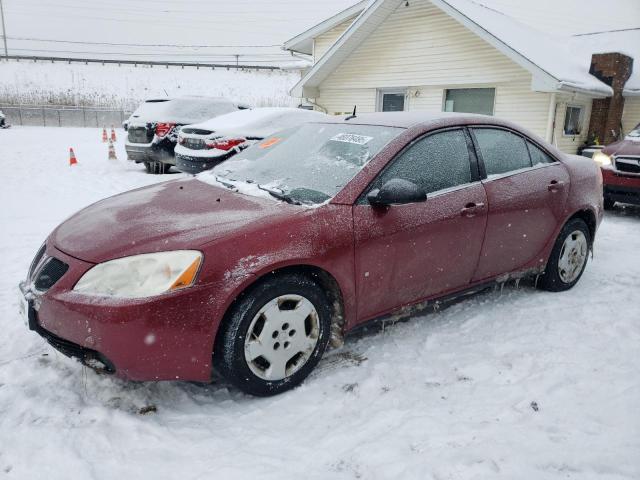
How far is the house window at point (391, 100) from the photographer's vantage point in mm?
15766

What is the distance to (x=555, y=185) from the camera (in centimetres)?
402

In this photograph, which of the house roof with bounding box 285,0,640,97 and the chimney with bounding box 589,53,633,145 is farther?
the chimney with bounding box 589,53,633,145

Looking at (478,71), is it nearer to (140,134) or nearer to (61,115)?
(140,134)

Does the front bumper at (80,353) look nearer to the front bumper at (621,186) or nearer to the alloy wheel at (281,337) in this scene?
the alloy wheel at (281,337)

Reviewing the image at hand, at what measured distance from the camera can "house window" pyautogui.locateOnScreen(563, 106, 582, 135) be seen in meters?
13.5

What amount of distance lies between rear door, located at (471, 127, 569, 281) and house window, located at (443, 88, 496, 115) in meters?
10.5

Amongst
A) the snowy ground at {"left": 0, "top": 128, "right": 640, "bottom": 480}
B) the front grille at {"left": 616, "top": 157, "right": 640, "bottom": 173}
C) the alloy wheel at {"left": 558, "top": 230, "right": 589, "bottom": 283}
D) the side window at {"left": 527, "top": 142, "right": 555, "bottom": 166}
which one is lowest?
the snowy ground at {"left": 0, "top": 128, "right": 640, "bottom": 480}

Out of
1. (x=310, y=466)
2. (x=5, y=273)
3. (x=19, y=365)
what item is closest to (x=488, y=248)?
(x=310, y=466)

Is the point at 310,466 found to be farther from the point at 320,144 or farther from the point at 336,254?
the point at 320,144

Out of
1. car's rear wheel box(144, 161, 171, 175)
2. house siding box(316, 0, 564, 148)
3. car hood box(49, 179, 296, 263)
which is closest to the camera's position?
car hood box(49, 179, 296, 263)

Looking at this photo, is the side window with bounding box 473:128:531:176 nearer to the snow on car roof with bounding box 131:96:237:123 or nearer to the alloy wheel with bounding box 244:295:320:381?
the alloy wheel with bounding box 244:295:320:381

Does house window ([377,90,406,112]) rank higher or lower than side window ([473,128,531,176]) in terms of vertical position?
higher

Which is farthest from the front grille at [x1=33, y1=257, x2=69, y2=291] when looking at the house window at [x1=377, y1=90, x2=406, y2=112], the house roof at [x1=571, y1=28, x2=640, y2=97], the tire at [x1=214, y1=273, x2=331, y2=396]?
the house roof at [x1=571, y1=28, x2=640, y2=97]

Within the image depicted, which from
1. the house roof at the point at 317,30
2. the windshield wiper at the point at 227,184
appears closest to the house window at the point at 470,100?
the house roof at the point at 317,30
